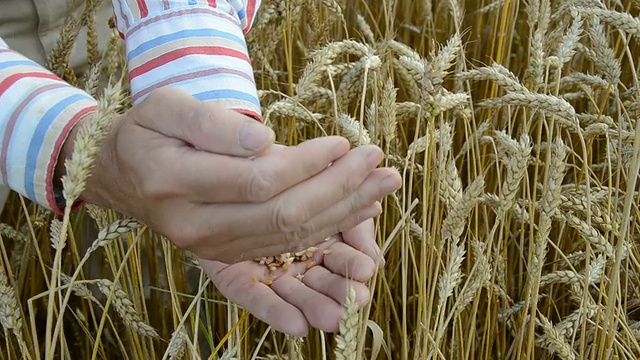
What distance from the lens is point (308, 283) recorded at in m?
0.80

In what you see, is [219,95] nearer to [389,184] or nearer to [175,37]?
[175,37]

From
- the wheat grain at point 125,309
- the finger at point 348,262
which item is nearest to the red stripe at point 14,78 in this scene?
the wheat grain at point 125,309

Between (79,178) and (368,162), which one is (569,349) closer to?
(368,162)

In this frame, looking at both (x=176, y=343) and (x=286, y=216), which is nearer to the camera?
(x=286, y=216)

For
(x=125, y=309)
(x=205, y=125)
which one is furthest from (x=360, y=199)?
(x=125, y=309)

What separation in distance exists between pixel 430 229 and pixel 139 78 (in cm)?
45

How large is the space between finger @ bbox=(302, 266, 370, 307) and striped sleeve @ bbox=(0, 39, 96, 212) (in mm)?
260

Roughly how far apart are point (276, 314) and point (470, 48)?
1.05 m

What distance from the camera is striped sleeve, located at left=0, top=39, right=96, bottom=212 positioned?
0.69 meters

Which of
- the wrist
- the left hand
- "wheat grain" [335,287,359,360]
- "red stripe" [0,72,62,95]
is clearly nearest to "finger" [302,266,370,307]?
the left hand

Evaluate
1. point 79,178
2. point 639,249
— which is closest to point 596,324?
point 639,249

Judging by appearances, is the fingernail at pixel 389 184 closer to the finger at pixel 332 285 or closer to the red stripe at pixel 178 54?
the finger at pixel 332 285

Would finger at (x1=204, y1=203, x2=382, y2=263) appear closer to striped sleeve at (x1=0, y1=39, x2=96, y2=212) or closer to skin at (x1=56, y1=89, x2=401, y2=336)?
skin at (x1=56, y1=89, x2=401, y2=336)

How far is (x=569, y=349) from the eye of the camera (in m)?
0.83
